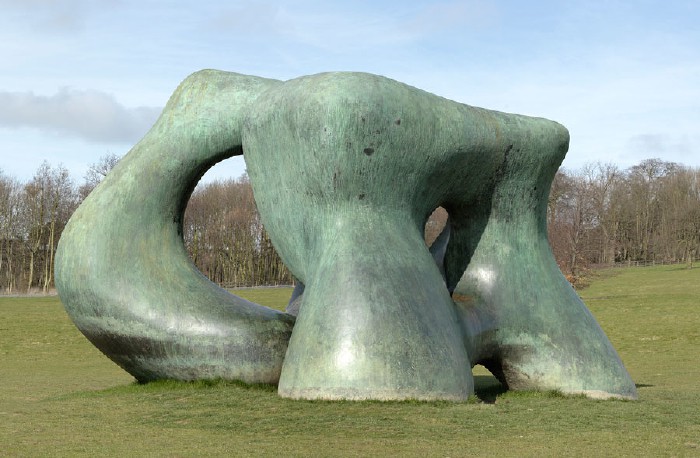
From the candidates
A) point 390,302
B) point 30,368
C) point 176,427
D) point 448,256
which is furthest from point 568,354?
point 30,368

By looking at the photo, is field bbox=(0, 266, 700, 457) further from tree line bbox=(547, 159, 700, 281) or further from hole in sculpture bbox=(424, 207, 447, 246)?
tree line bbox=(547, 159, 700, 281)

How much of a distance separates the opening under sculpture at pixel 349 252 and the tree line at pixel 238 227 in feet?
91.6

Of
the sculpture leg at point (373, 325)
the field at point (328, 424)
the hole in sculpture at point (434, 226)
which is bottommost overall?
the field at point (328, 424)

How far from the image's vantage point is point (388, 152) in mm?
11539

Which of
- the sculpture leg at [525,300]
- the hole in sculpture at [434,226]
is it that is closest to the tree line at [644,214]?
the hole in sculpture at [434,226]

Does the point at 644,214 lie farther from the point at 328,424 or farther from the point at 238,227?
the point at 328,424

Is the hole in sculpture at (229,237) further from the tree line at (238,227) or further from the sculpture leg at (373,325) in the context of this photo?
the sculpture leg at (373,325)

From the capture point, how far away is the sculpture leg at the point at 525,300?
12.4 m

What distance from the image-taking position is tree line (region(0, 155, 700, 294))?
51.1m

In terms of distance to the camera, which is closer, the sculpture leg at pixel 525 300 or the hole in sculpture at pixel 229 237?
the sculpture leg at pixel 525 300

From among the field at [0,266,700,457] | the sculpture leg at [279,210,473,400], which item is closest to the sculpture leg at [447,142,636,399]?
the field at [0,266,700,457]

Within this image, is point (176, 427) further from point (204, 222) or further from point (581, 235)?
point (204, 222)

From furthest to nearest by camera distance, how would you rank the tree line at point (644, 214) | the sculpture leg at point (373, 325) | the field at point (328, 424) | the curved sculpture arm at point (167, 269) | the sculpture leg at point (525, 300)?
1. the tree line at point (644, 214)
2. the sculpture leg at point (525, 300)
3. the curved sculpture arm at point (167, 269)
4. the sculpture leg at point (373, 325)
5. the field at point (328, 424)

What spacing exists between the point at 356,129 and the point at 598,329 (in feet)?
15.3
